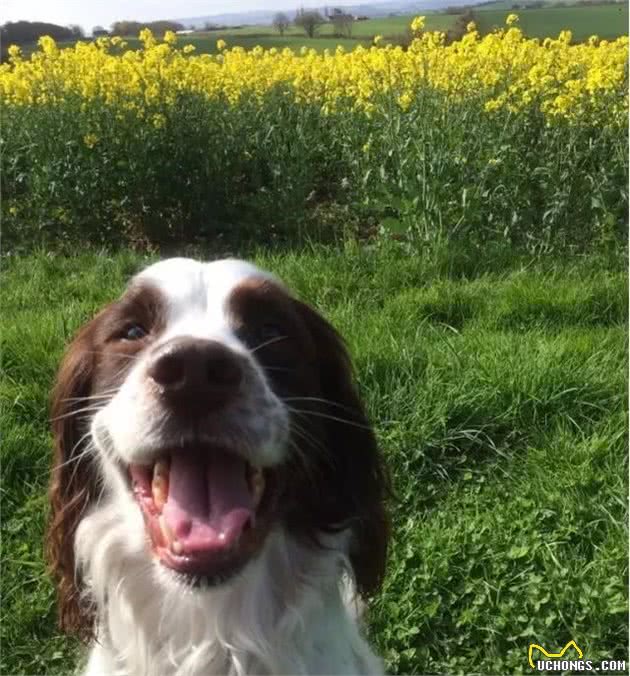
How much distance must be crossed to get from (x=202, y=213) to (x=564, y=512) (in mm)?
4264

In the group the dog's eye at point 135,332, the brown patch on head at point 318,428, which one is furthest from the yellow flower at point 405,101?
the dog's eye at point 135,332

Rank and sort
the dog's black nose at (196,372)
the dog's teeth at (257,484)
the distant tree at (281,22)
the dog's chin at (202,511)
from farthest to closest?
1. the distant tree at (281,22)
2. the dog's teeth at (257,484)
3. the dog's chin at (202,511)
4. the dog's black nose at (196,372)

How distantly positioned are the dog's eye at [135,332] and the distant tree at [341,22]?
4.88 meters

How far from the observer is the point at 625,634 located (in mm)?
2977

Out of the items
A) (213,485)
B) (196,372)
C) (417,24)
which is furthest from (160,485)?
(417,24)

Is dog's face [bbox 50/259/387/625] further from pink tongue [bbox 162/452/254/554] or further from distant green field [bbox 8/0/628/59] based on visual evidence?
distant green field [bbox 8/0/628/59]

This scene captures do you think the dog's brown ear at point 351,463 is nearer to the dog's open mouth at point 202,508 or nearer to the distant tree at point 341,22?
the dog's open mouth at point 202,508

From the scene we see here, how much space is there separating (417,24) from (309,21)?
2.95 ft

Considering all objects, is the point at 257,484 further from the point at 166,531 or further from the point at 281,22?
the point at 281,22

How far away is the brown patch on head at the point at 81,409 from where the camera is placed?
7.27 feet

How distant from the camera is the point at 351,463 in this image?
2.46 metres

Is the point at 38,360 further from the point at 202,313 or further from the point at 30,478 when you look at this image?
the point at 202,313

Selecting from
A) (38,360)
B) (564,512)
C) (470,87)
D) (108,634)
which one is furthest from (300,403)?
(470,87)

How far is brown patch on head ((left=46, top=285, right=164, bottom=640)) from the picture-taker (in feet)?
7.27
